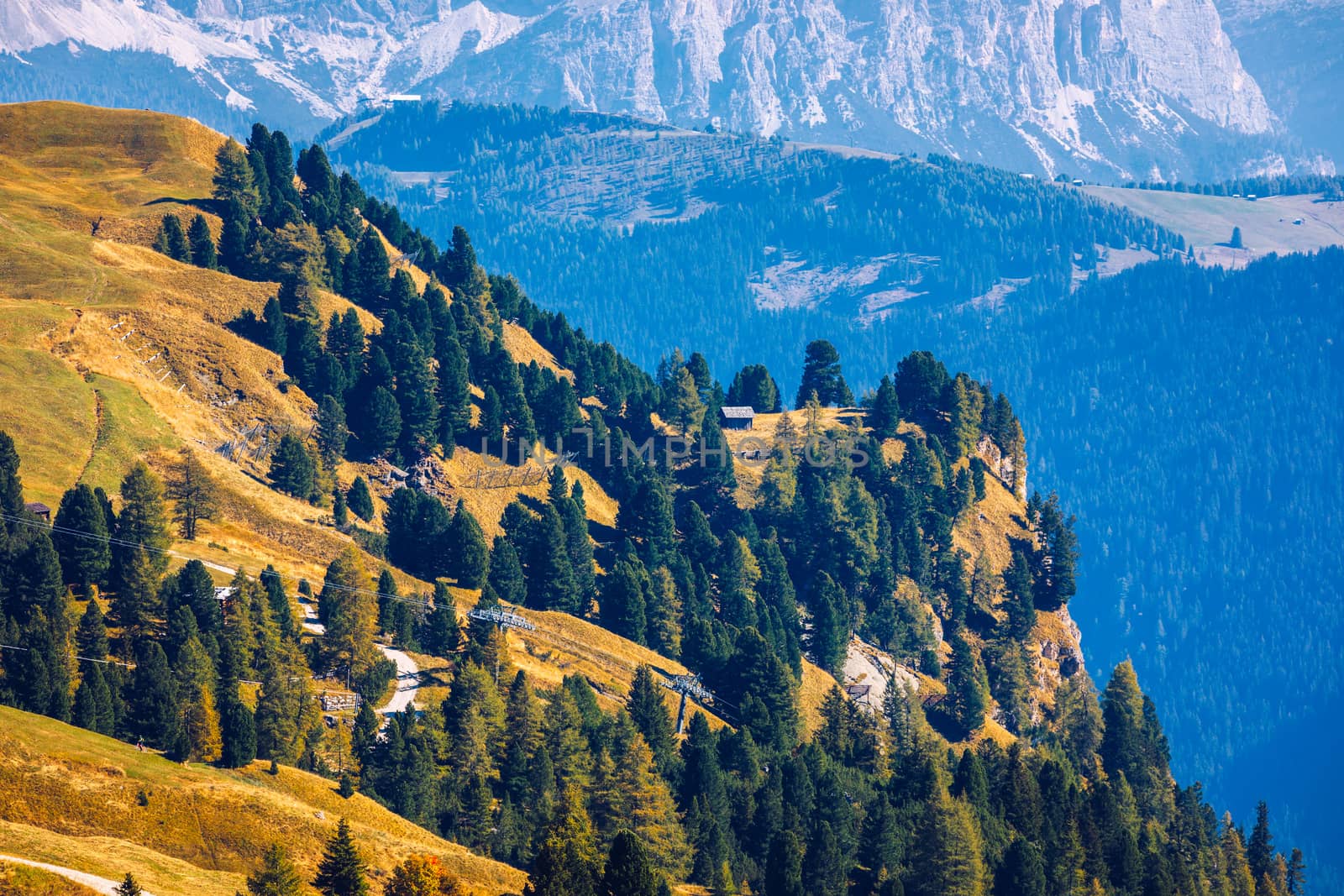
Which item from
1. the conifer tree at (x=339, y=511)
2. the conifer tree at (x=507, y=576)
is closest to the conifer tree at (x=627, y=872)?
the conifer tree at (x=507, y=576)

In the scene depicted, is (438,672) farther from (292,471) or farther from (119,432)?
(119,432)

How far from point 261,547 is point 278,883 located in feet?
252

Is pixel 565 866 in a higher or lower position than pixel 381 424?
lower

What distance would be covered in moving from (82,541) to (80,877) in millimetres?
56564

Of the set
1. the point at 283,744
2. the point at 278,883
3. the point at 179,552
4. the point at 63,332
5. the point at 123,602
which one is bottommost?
the point at 278,883

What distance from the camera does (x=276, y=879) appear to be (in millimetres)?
86000

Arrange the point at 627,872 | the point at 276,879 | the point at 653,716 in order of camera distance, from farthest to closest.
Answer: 1. the point at 653,716
2. the point at 627,872
3. the point at 276,879

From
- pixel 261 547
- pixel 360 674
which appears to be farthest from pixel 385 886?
pixel 261 547

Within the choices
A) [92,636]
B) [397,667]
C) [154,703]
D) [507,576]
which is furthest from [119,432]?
[154,703]

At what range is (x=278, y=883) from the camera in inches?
3378

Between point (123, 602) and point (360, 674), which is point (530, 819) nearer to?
point (360, 674)

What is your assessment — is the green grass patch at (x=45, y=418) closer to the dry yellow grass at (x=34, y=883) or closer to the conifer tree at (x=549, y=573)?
the conifer tree at (x=549, y=573)

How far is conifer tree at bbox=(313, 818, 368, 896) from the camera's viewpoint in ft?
302

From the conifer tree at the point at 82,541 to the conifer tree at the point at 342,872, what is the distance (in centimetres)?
4901
